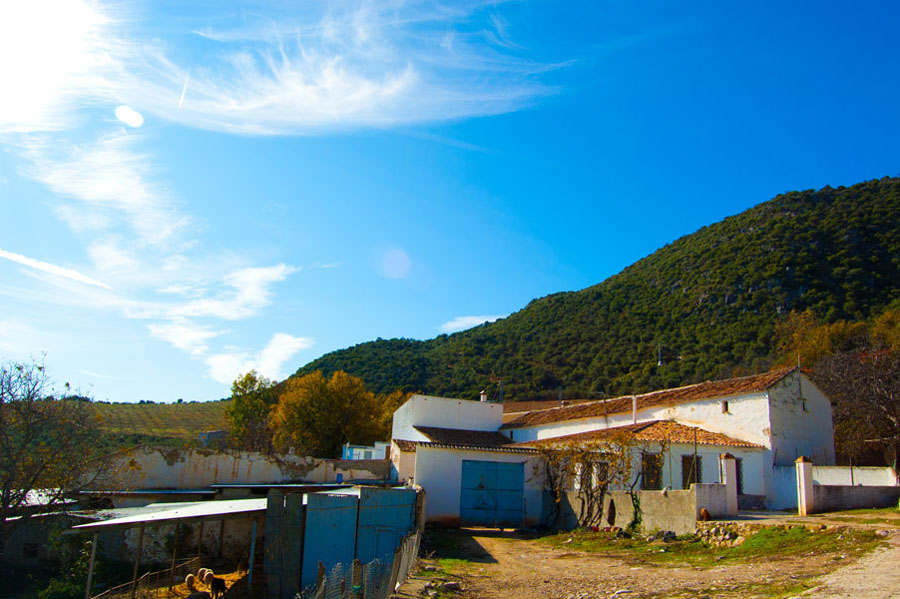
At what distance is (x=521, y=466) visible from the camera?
80.6 feet

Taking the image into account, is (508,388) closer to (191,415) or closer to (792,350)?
(792,350)

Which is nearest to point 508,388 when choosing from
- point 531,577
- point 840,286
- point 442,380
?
point 442,380

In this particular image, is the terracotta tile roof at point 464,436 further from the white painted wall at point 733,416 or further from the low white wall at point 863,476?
the low white wall at point 863,476

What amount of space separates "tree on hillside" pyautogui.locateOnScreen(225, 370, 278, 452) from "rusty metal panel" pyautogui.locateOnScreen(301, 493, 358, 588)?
31620mm

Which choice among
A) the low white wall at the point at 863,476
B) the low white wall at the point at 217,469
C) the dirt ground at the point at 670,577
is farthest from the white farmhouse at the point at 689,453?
the dirt ground at the point at 670,577

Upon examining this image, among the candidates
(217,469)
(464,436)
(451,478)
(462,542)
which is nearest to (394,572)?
(462,542)

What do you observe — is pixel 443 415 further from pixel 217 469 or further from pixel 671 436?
pixel 217 469

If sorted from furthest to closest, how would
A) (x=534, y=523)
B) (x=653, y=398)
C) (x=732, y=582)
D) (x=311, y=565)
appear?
(x=653, y=398) → (x=534, y=523) → (x=311, y=565) → (x=732, y=582)

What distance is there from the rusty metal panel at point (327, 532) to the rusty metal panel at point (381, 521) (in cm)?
36

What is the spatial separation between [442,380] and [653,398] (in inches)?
1410

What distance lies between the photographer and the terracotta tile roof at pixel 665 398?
2614 cm

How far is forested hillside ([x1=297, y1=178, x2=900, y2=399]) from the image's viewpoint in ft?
167

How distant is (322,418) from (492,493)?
20.6m

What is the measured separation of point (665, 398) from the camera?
98.7ft
